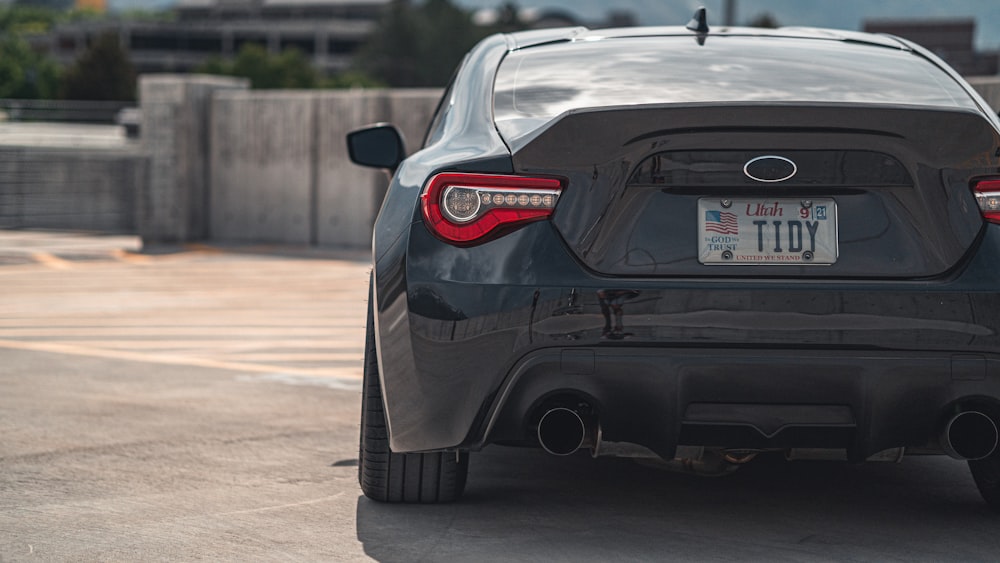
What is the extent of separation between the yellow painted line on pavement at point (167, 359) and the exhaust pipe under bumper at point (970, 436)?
433cm

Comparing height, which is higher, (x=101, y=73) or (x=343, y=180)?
(x=343, y=180)

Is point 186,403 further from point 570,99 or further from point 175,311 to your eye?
point 175,311

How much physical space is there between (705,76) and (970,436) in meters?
1.26

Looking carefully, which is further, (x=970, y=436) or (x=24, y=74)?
(x=24, y=74)

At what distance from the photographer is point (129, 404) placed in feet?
21.2

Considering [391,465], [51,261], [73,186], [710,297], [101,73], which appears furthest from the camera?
[101,73]

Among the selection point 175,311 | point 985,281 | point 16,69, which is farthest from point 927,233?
point 16,69

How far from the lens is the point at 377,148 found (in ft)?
17.4

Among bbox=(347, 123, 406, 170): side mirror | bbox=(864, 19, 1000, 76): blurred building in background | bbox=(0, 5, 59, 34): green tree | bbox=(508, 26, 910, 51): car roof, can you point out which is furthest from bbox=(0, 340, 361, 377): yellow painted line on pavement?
bbox=(0, 5, 59, 34): green tree

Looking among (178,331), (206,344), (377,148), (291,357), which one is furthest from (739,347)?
(178,331)

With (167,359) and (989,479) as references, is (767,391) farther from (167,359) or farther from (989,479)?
(167,359)

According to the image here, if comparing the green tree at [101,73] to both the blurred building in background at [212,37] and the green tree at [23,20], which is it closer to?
the blurred building in background at [212,37]

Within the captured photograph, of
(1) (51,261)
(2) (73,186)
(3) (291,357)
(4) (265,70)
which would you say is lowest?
(4) (265,70)

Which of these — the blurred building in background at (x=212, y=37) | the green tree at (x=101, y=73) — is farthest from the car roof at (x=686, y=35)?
the blurred building in background at (x=212, y=37)
